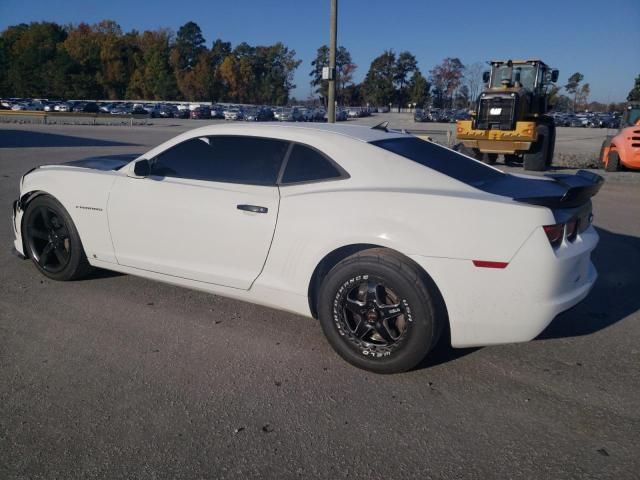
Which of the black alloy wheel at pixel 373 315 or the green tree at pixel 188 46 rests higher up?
the green tree at pixel 188 46

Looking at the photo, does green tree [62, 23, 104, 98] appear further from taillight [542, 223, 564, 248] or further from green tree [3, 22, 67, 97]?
taillight [542, 223, 564, 248]

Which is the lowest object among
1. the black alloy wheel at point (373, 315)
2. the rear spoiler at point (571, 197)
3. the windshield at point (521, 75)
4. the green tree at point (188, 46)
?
the black alloy wheel at point (373, 315)

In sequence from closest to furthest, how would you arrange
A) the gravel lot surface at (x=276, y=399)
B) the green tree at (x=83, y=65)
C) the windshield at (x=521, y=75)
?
the gravel lot surface at (x=276, y=399) → the windshield at (x=521, y=75) → the green tree at (x=83, y=65)

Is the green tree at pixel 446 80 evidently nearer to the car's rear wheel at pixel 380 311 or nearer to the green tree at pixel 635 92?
the green tree at pixel 635 92

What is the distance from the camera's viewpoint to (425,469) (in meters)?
2.39

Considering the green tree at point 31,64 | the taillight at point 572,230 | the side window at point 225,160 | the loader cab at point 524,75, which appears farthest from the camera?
the green tree at point 31,64

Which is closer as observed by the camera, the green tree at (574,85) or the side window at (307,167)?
the side window at (307,167)

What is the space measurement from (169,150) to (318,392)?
2270 mm

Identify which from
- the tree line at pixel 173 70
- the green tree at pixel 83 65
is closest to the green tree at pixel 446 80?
the tree line at pixel 173 70

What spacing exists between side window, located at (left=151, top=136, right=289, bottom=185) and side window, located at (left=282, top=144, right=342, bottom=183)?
9 centimetres

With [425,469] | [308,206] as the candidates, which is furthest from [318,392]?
[308,206]

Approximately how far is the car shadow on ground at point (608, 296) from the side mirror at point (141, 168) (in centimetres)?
310

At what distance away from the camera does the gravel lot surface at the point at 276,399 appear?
95.6 inches

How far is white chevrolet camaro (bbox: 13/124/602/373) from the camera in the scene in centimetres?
293
